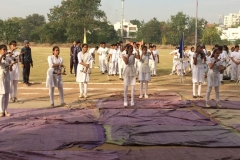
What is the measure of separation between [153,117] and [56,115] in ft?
7.98

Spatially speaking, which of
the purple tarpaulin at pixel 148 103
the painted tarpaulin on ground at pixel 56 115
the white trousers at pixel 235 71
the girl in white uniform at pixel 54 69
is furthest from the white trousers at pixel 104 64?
the painted tarpaulin on ground at pixel 56 115

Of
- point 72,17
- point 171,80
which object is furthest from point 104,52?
point 72,17

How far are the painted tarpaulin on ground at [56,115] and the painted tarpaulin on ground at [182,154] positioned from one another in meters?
2.32

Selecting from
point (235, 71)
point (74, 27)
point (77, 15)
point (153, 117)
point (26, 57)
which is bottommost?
point (153, 117)

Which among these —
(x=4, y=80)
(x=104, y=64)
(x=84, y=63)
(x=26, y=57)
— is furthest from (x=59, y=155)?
(x=104, y=64)

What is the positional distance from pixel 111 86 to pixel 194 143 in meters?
8.01

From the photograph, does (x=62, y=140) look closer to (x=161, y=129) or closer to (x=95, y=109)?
(x=161, y=129)

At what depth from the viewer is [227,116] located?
27.6 ft

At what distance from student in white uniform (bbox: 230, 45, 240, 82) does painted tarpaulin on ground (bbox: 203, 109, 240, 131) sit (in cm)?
671

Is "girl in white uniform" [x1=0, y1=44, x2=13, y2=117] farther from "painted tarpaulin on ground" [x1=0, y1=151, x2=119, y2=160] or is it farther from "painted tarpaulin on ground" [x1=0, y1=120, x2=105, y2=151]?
"painted tarpaulin on ground" [x1=0, y1=151, x2=119, y2=160]

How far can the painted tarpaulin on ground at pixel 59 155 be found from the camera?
5.22 m

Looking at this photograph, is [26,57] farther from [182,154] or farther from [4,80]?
[182,154]

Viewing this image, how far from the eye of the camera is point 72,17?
215 feet

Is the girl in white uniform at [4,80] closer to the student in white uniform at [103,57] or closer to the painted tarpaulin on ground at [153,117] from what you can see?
the painted tarpaulin on ground at [153,117]
